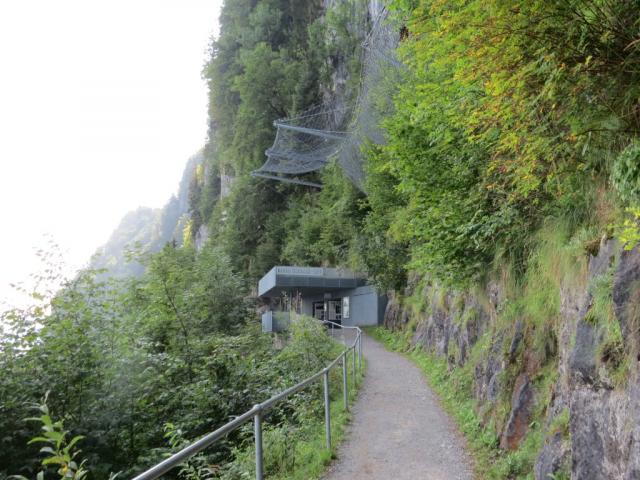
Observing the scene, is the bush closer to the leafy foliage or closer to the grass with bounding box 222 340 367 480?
the leafy foliage

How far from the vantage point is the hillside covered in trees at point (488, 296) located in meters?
3.52

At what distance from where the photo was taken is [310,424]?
6727 mm

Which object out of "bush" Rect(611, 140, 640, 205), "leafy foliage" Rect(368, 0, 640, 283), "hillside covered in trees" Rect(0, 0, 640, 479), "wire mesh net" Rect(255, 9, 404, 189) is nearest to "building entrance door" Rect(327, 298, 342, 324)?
"wire mesh net" Rect(255, 9, 404, 189)

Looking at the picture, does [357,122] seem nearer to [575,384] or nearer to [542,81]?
[542,81]

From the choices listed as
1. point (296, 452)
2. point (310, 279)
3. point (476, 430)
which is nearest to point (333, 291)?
point (310, 279)

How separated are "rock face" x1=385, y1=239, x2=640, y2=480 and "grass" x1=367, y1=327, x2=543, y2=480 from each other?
16cm

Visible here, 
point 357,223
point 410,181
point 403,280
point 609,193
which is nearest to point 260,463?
point 609,193

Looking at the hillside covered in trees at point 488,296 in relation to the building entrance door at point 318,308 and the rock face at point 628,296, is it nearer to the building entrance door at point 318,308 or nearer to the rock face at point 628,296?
the rock face at point 628,296

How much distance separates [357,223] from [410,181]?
18727mm

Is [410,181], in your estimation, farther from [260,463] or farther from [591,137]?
[260,463]

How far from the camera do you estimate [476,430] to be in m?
6.34

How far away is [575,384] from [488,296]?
431 cm

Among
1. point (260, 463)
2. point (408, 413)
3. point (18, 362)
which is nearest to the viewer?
point (260, 463)

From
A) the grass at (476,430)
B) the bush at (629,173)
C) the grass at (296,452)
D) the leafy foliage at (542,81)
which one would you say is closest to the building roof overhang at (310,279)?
the grass at (476,430)
